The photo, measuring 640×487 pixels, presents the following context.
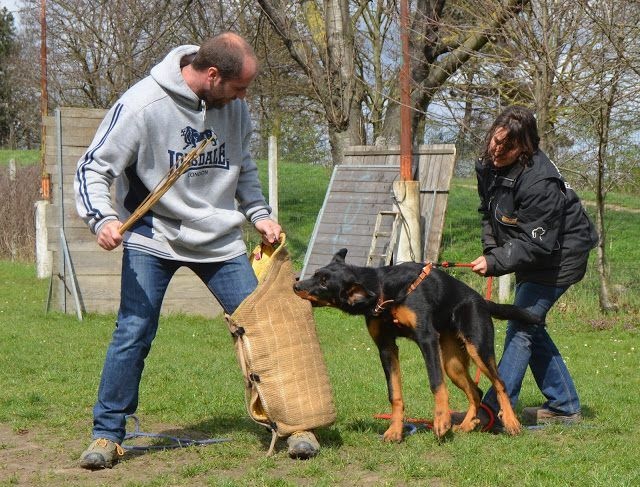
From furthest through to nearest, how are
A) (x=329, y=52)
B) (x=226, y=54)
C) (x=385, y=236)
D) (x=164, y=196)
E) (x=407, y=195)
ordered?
(x=329, y=52) → (x=385, y=236) → (x=407, y=195) → (x=164, y=196) → (x=226, y=54)

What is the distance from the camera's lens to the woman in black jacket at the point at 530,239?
16.7 feet

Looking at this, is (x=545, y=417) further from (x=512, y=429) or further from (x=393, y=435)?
(x=393, y=435)

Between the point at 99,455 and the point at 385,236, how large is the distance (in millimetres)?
8611

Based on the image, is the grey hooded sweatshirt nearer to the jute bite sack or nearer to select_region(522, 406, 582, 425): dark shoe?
the jute bite sack

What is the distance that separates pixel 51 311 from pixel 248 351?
6996mm

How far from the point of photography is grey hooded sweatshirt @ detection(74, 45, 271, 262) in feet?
14.7

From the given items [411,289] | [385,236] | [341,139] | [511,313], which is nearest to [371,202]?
[385,236]

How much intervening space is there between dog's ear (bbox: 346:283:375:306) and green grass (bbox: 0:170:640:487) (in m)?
0.81

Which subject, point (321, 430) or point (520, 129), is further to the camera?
point (321, 430)

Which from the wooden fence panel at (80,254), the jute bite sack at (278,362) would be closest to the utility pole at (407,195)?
the wooden fence panel at (80,254)

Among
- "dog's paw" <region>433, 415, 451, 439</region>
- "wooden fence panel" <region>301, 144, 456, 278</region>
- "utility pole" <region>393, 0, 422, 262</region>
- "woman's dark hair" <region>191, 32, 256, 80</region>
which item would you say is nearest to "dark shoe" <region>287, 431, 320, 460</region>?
"dog's paw" <region>433, 415, 451, 439</region>

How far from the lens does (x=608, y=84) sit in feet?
31.8

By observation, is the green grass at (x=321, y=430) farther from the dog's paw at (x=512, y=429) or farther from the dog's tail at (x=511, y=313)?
the dog's tail at (x=511, y=313)

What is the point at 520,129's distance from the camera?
508 centimetres
